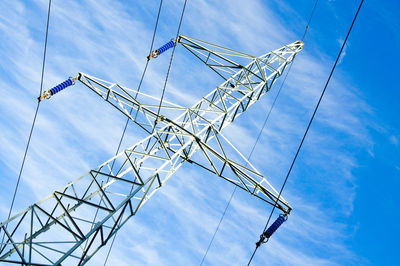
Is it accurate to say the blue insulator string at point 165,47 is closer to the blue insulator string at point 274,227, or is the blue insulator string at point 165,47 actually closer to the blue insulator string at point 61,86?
the blue insulator string at point 61,86

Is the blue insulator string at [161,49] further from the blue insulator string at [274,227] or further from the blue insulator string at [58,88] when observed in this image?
the blue insulator string at [274,227]

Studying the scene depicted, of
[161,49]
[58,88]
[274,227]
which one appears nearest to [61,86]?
[58,88]

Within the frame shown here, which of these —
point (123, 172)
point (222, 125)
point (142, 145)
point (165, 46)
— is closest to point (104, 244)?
point (123, 172)

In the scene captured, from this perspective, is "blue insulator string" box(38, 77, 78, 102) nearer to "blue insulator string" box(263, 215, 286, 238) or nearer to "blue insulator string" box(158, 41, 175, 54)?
"blue insulator string" box(158, 41, 175, 54)

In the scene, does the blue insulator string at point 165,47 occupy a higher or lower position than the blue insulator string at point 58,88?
higher

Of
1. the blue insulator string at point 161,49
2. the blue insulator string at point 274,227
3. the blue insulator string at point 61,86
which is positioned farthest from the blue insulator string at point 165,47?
the blue insulator string at point 274,227

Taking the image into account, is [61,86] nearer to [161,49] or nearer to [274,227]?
[161,49]

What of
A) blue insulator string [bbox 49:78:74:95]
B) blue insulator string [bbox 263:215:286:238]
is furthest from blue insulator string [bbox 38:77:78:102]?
blue insulator string [bbox 263:215:286:238]

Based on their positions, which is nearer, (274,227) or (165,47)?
(274,227)

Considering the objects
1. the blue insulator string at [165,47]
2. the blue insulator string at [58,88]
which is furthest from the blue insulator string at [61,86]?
the blue insulator string at [165,47]

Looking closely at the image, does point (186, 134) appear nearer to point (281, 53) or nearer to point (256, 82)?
point (256, 82)

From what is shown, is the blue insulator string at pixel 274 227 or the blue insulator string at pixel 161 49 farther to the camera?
the blue insulator string at pixel 161 49

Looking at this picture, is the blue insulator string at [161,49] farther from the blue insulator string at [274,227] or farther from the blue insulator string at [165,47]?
the blue insulator string at [274,227]

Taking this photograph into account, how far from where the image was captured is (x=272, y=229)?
13461 mm
